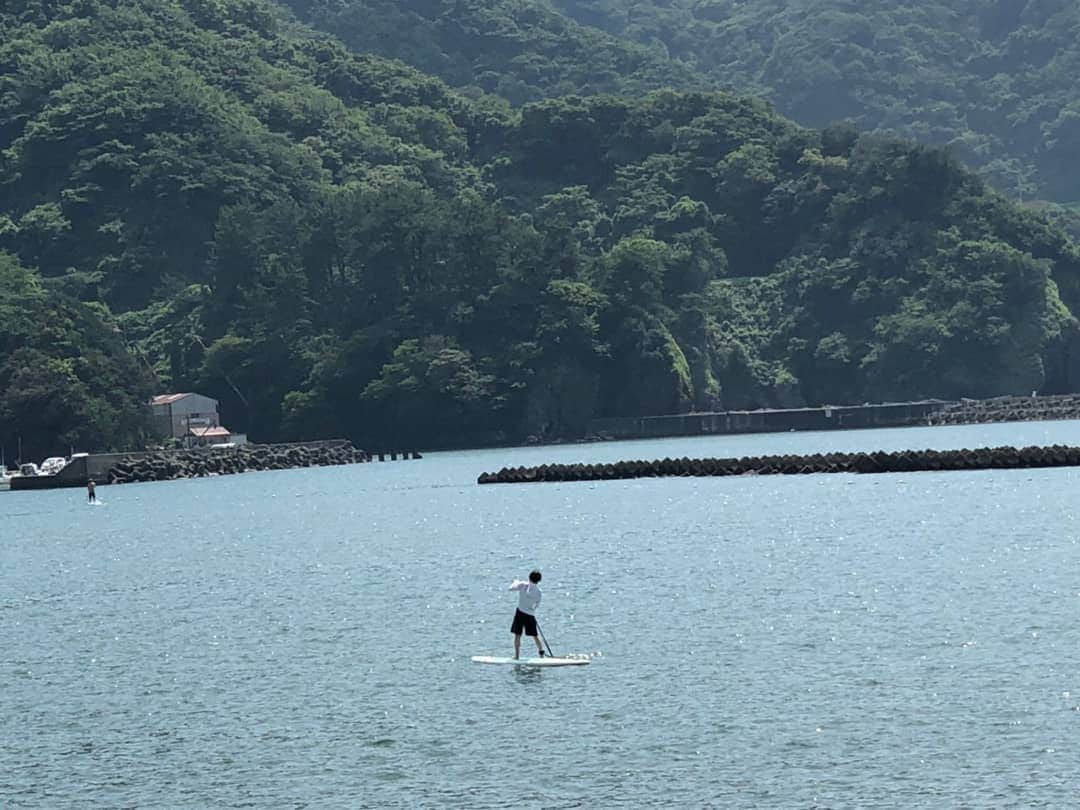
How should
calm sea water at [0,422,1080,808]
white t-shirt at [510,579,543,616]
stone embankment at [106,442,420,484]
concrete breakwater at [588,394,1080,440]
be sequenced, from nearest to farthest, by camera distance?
calm sea water at [0,422,1080,808], white t-shirt at [510,579,543,616], stone embankment at [106,442,420,484], concrete breakwater at [588,394,1080,440]

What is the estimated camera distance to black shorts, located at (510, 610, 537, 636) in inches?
1614

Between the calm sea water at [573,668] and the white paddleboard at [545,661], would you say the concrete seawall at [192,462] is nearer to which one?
the calm sea water at [573,668]

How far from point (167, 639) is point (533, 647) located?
367 inches

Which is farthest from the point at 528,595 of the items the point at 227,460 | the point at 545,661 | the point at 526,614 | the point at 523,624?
the point at 227,460

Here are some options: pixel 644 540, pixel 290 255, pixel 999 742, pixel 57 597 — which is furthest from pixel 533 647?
pixel 290 255

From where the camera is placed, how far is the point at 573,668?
1586 inches

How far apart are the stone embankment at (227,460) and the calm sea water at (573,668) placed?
60.4 metres

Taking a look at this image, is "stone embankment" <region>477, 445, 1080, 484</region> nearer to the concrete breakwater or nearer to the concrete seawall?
the concrete seawall

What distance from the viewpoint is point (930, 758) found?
30.9m

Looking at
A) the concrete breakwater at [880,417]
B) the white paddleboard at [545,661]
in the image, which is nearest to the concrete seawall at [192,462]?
the concrete breakwater at [880,417]

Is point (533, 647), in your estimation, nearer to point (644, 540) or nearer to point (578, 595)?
point (578, 595)

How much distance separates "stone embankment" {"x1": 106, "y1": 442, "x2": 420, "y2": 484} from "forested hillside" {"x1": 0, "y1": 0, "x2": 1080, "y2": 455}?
4993mm

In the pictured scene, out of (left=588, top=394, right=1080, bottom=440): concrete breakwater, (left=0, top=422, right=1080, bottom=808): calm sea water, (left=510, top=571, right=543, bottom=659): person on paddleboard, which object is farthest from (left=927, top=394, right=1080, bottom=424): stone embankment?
(left=510, top=571, right=543, bottom=659): person on paddleboard

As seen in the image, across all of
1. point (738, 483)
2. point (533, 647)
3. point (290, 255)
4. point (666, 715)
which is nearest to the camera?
point (666, 715)
